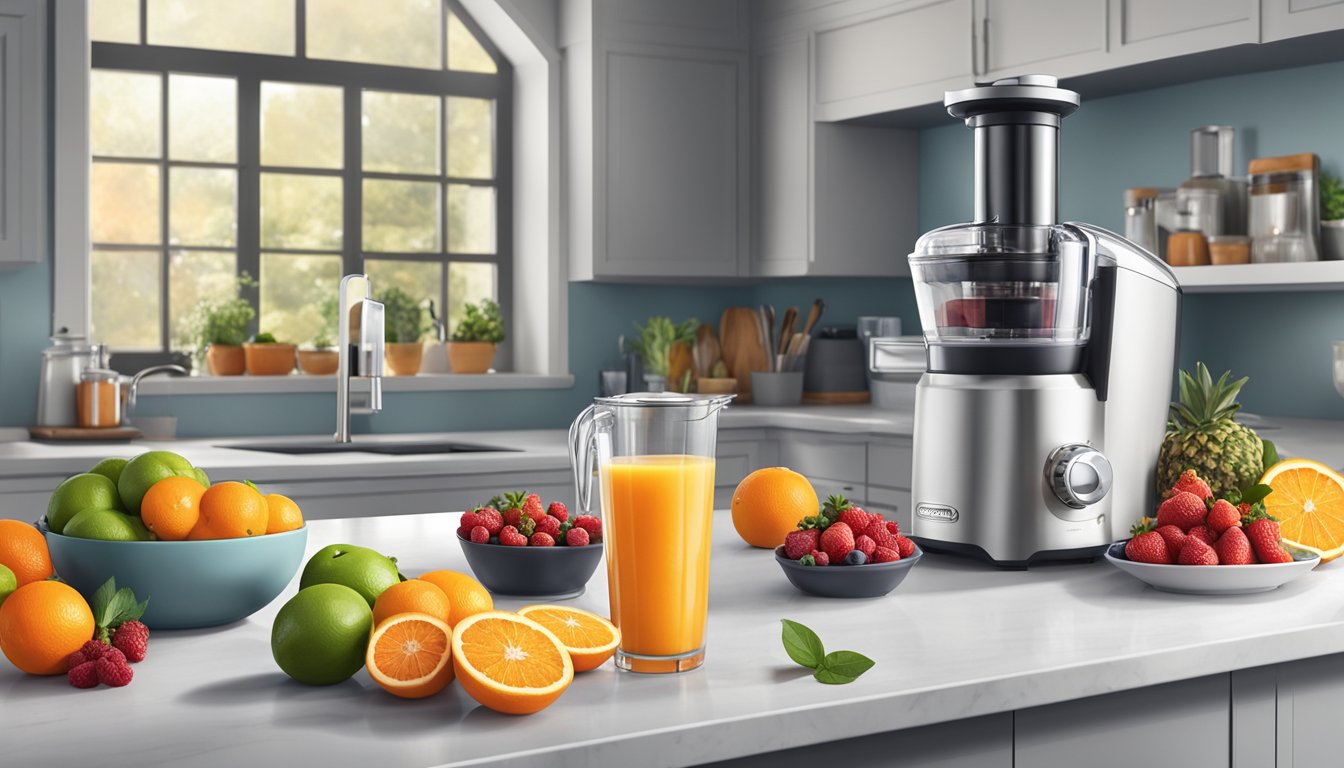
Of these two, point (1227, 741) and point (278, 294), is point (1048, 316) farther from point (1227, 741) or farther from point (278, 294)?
point (278, 294)

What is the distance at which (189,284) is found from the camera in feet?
13.8

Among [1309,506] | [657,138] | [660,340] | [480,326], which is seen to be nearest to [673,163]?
[657,138]

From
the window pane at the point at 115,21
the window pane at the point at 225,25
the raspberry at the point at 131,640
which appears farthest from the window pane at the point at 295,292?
the raspberry at the point at 131,640

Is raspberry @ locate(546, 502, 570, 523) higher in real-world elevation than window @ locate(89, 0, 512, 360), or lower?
lower

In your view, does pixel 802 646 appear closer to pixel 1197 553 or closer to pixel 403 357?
pixel 1197 553

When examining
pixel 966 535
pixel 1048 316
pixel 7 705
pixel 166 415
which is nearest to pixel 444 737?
pixel 7 705

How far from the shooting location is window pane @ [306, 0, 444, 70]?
436cm

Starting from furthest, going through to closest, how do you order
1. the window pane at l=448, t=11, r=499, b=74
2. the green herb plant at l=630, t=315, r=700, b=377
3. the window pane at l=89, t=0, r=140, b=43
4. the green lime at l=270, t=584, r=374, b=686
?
the window pane at l=448, t=11, r=499, b=74 → the green herb plant at l=630, t=315, r=700, b=377 → the window pane at l=89, t=0, r=140, b=43 → the green lime at l=270, t=584, r=374, b=686

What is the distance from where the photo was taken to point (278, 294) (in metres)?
4.34

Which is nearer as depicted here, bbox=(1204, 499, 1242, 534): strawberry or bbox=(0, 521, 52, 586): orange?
bbox=(0, 521, 52, 586): orange

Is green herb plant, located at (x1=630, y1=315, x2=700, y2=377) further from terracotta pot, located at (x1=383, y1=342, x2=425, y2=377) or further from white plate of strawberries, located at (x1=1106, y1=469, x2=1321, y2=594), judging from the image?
white plate of strawberries, located at (x1=1106, y1=469, x2=1321, y2=594)

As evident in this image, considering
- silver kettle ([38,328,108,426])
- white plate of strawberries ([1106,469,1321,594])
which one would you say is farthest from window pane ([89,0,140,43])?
white plate of strawberries ([1106,469,1321,594])

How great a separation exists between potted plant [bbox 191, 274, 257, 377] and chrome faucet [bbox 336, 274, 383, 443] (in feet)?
2.07

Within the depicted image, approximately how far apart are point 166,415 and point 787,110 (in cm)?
221
